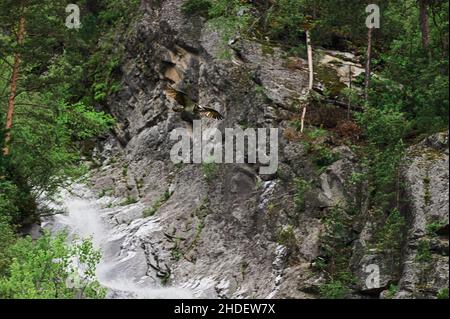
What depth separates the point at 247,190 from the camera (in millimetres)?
23469

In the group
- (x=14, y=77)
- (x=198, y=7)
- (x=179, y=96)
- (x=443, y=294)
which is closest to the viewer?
(x=443, y=294)

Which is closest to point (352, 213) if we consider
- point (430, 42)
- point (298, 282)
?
point (298, 282)

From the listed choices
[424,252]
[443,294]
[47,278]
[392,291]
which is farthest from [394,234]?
[47,278]

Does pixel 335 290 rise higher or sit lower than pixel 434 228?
lower

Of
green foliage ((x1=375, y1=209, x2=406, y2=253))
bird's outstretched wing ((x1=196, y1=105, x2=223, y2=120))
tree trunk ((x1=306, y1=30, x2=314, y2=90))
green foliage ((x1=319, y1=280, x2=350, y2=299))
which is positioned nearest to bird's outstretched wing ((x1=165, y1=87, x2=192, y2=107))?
bird's outstretched wing ((x1=196, y1=105, x2=223, y2=120))

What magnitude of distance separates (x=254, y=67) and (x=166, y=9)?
6.67m

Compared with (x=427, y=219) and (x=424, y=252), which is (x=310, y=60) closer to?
(x=427, y=219)

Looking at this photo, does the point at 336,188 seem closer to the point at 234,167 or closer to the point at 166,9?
the point at 234,167

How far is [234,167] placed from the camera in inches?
959

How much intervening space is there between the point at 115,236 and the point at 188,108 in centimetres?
619

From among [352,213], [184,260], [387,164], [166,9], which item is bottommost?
[184,260]

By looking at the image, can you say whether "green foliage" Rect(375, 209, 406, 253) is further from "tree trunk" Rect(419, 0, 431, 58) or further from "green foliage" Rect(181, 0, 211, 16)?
"green foliage" Rect(181, 0, 211, 16)

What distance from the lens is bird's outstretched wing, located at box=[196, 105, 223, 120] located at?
2678 centimetres
